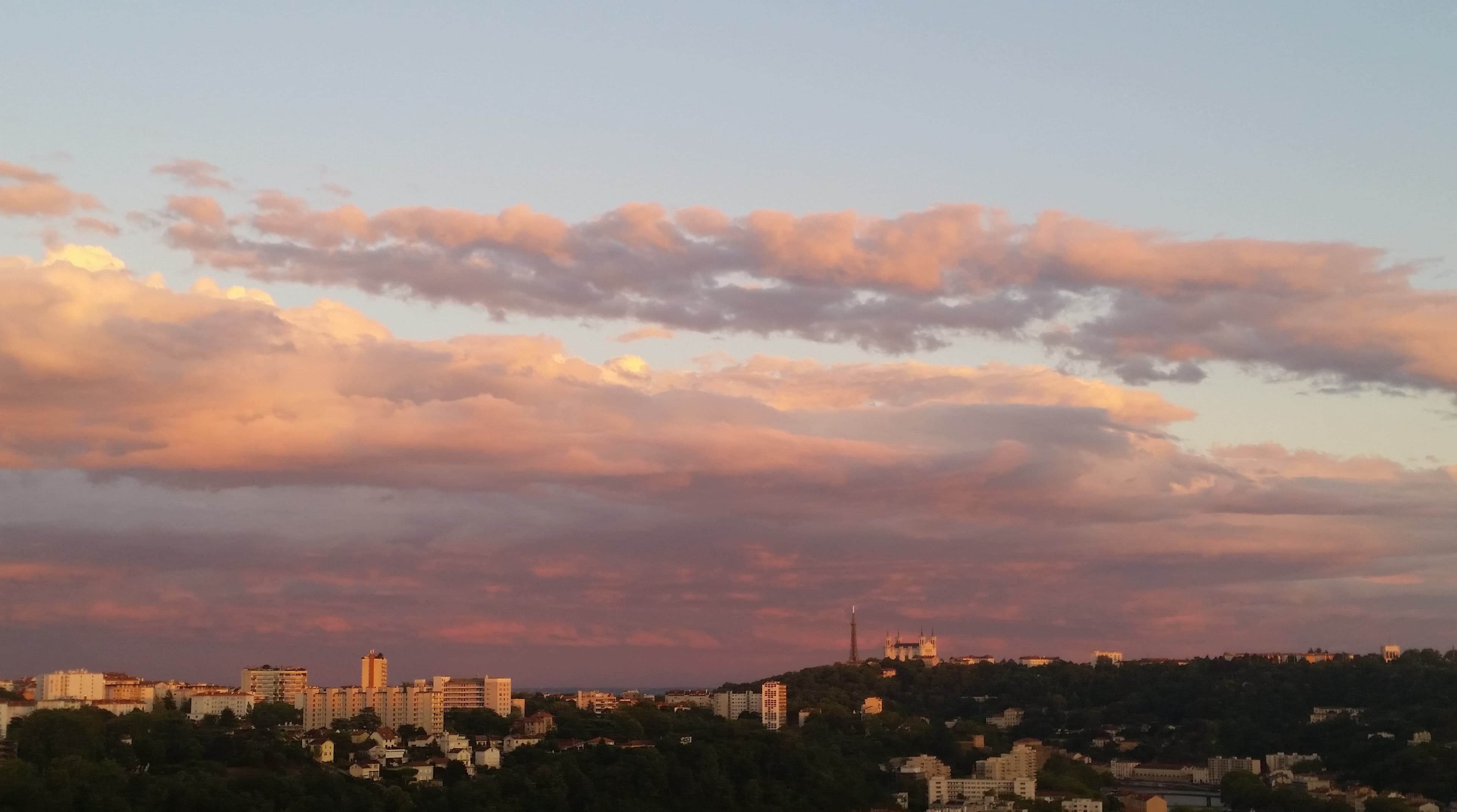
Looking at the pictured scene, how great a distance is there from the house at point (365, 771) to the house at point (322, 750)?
1.23 meters

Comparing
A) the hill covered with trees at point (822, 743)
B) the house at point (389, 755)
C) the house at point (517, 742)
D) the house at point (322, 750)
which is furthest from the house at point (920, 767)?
the house at point (322, 750)

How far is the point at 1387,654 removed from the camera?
396 feet

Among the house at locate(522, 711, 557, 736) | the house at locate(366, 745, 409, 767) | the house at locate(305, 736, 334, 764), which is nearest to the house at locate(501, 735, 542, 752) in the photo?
the house at locate(522, 711, 557, 736)

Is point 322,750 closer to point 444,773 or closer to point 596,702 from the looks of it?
point 444,773

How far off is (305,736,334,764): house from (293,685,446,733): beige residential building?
11.9 metres

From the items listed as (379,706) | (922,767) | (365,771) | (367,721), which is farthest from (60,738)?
(922,767)

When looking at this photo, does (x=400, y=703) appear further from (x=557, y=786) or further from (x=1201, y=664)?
(x=1201, y=664)

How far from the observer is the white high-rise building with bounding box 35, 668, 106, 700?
7469cm

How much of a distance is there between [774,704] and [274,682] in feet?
88.8

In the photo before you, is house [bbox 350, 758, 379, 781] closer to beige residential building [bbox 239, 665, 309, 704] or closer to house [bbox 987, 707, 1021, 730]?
beige residential building [bbox 239, 665, 309, 704]

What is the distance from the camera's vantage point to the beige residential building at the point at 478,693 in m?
87.5

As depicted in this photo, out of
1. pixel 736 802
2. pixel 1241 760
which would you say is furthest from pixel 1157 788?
pixel 736 802

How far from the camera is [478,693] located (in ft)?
291

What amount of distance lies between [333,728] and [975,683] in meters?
61.1
